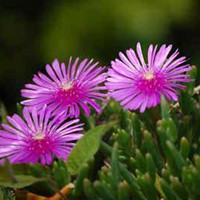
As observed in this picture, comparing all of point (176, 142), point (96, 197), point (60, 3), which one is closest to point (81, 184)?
point (96, 197)

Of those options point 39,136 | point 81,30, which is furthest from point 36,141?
point 81,30

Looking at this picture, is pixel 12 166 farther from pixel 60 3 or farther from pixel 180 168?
pixel 60 3

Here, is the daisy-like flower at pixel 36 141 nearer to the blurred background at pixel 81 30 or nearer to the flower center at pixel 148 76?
the flower center at pixel 148 76

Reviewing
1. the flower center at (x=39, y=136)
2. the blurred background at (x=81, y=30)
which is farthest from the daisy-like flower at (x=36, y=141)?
the blurred background at (x=81, y=30)

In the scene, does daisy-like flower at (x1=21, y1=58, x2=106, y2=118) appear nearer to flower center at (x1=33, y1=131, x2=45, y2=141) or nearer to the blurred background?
flower center at (x1=33, y1=131, x2=45, y2=141)

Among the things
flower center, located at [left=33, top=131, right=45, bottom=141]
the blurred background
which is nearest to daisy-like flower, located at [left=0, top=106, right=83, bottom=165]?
flower center, located at [left=33, top=131, right=45, bottom=141]
